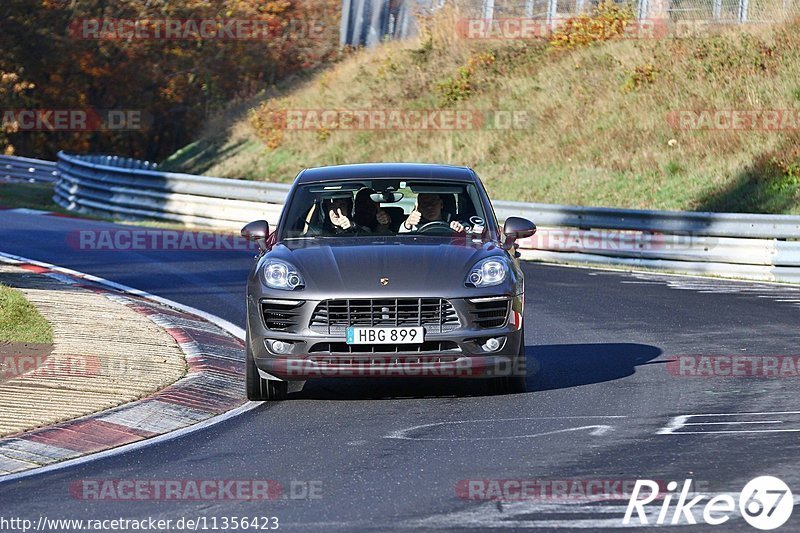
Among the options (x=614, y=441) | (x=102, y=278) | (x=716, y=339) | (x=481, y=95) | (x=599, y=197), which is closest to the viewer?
(x=614, y=441)

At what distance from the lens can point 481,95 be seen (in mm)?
34875

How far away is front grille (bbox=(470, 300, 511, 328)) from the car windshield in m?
1.12

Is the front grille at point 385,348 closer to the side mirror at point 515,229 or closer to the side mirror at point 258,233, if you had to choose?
the side mirror at point 515,229

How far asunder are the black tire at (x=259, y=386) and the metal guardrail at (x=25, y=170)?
3166 cm

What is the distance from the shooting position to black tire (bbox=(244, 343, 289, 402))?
9.97 meters

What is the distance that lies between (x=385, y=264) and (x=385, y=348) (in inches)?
25.4

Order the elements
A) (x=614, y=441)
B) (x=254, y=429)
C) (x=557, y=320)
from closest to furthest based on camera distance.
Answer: (x=614, y=441) < (x=254, y=429) < (x=557, y=320)

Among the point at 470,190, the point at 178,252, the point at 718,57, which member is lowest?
the point at 178,252

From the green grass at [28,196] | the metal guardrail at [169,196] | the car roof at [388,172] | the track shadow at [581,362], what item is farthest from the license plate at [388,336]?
the green grass at [28,196]

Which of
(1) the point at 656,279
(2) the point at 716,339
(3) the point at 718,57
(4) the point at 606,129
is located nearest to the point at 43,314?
Answer: (2) the point at 716,339

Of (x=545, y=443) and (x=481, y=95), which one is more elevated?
(x=481, y=95)

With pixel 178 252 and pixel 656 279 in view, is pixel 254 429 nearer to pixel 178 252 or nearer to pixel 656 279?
pixel 656 279

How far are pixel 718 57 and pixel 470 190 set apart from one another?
21.0 meters

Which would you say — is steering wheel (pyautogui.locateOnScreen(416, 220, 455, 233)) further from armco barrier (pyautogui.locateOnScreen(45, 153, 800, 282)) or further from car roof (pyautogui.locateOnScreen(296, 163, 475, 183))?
armco barrier (pyautogui.locateOnScreen(45, 153, 800, 282))
